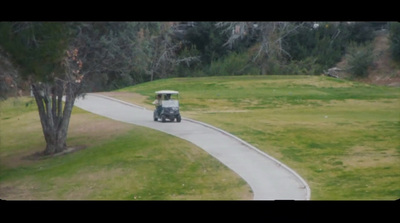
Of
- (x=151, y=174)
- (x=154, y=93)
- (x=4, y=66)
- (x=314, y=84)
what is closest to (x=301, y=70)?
(x=314, y=84)

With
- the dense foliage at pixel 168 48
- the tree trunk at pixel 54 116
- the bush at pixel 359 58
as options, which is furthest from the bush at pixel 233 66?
the bush at pixel 359 58

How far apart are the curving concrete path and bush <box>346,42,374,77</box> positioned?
7349mm

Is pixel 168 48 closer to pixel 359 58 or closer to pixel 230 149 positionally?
pixel 230 149

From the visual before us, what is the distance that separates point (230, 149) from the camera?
19.1 meters

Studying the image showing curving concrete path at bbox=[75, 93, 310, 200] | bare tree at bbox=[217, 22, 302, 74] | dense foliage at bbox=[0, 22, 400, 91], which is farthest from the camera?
bare tree at bbox=[217, 22, 302, 74]

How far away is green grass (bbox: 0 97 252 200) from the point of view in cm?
1695

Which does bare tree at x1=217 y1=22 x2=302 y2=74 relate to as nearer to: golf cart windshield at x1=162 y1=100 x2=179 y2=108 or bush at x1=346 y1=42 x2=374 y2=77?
golf cart windshield at x1=162 y1=100 x2=179 y2=108

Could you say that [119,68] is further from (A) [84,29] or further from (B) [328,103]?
(B) [328,103]

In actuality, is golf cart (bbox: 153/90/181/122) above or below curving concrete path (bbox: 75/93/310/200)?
above

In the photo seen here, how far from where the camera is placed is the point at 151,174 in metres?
17.8

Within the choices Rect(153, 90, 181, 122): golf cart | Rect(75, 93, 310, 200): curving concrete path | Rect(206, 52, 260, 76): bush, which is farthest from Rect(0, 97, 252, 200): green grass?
Rect(206, 52, 260, 76): bush

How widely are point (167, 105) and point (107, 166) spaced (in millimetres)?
2739

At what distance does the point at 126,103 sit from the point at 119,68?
169cm

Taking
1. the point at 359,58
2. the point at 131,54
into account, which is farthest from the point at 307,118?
the point at 131,54
